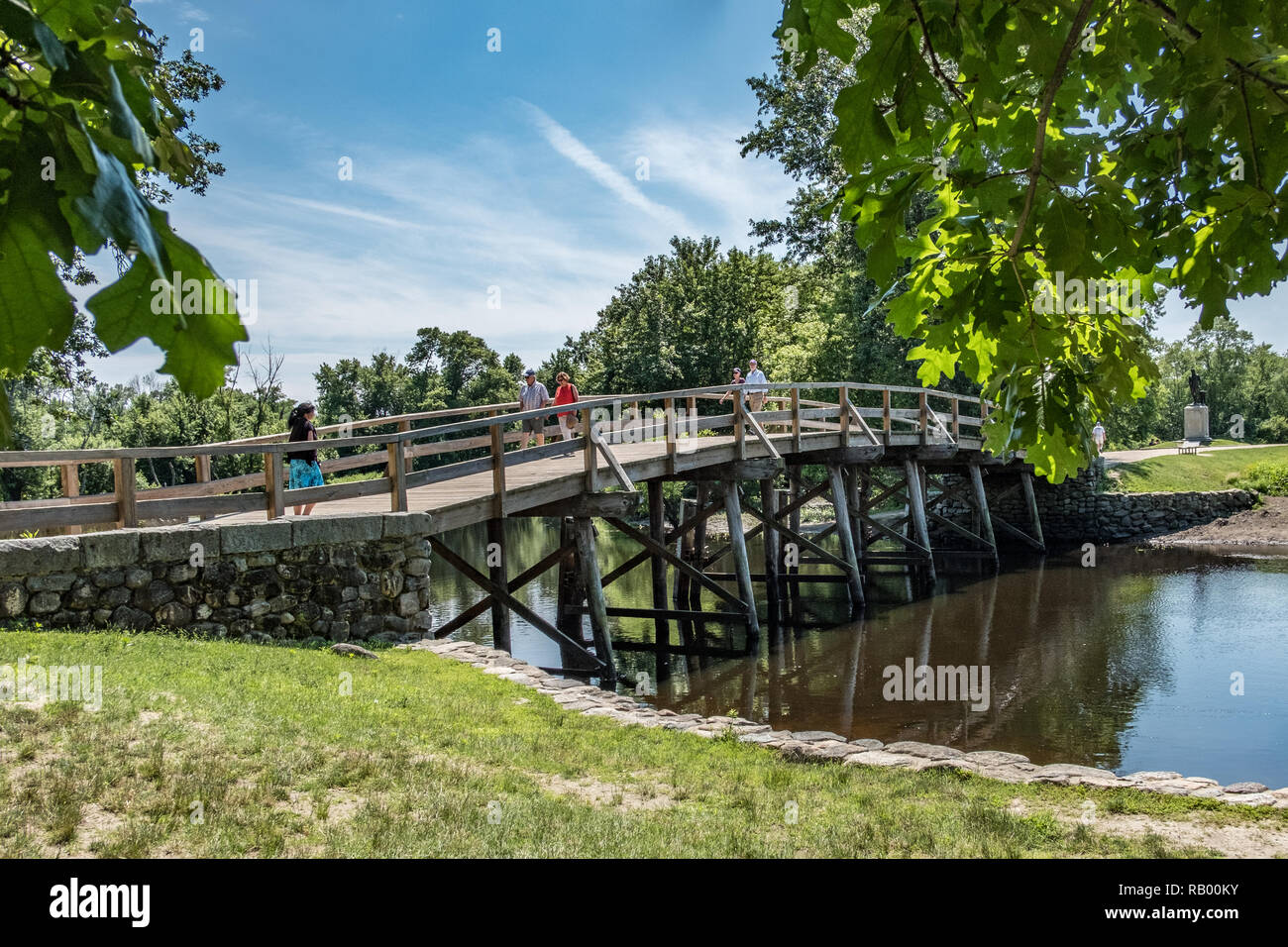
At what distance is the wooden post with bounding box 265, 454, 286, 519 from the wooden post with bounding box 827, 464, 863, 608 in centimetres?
1231

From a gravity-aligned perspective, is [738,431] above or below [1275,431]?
below

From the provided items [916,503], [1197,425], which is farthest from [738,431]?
[1197,425]

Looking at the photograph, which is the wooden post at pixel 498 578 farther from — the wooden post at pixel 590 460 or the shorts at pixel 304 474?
the shorts at pixel 304 474

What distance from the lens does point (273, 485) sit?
9516mm

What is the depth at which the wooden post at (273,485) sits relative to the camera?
9.41 meters

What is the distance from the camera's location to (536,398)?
50.2 ft

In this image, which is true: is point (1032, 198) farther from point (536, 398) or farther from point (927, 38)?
point (536, 398)

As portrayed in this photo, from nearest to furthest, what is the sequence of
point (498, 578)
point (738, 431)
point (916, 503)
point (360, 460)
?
point (498, 578), point (360, 460), point (738, 431), point (916, 503)

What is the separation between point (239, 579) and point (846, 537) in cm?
1339

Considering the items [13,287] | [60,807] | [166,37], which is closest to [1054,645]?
[60,807]

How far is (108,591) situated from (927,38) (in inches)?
337

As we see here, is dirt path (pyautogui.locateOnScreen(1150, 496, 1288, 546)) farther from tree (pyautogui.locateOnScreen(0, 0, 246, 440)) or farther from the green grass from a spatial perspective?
tree (pyautogui.locateOnScreen(0, 0, 246, 440))

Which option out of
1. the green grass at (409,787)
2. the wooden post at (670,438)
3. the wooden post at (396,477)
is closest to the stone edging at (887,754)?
the green grass at (409,787)

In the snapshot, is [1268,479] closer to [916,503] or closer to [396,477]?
[916,503]
